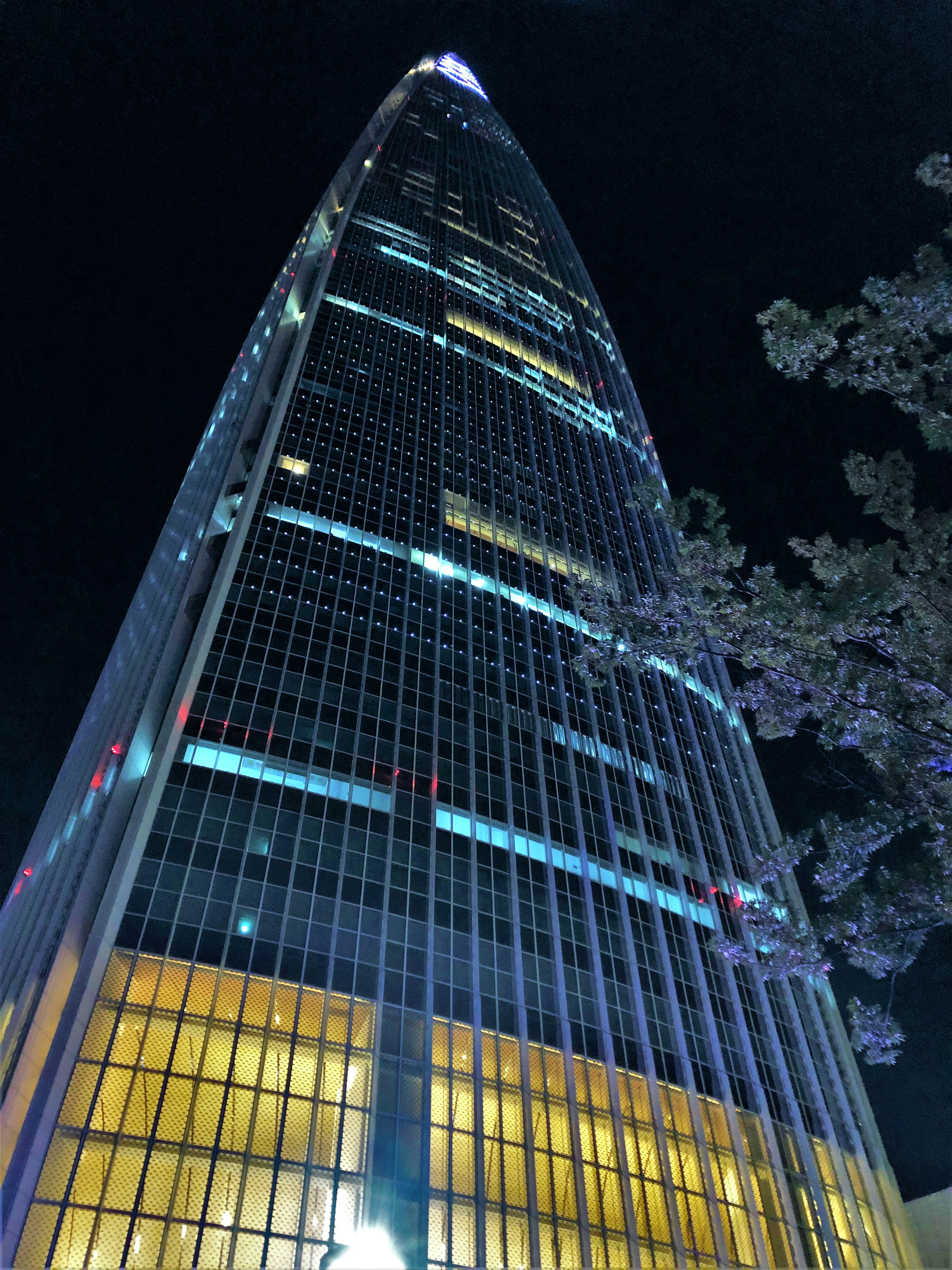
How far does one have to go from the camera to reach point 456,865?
4447cm

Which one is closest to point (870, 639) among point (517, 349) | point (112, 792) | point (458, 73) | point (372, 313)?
point (112, 792)

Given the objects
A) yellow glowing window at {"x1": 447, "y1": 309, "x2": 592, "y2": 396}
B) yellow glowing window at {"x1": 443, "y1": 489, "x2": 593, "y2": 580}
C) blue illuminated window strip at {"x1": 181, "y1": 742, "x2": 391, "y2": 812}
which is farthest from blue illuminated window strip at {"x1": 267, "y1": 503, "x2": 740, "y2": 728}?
yellow glowing window at {"x1": 447, "y1": 309, "x2": 592, "y2": 396}

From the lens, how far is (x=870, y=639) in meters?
20.2

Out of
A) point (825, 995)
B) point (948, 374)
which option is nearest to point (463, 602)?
point (825, 995)

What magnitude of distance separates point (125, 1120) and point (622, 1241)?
762 inches

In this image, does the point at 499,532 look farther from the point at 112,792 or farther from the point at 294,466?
the point at 112,792

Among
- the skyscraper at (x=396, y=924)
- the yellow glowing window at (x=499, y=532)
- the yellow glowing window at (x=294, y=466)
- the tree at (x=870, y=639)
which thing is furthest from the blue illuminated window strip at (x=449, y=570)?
the tree at (x=870, y=639)

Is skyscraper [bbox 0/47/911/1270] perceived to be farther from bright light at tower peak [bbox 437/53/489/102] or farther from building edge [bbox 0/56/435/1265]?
bright light at tower peak [bbox 437/53/489/102]

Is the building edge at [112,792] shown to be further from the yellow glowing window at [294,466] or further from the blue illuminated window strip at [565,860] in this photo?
the blue illuminated window strip at [565,860]

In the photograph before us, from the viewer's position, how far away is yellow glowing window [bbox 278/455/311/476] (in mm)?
63500

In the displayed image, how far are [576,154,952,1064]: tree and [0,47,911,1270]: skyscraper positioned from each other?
18012 millimetres

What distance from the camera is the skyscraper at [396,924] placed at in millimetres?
30703

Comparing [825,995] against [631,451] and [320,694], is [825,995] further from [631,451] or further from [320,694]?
[631,451]

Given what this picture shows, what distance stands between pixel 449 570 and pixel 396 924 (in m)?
28.9
